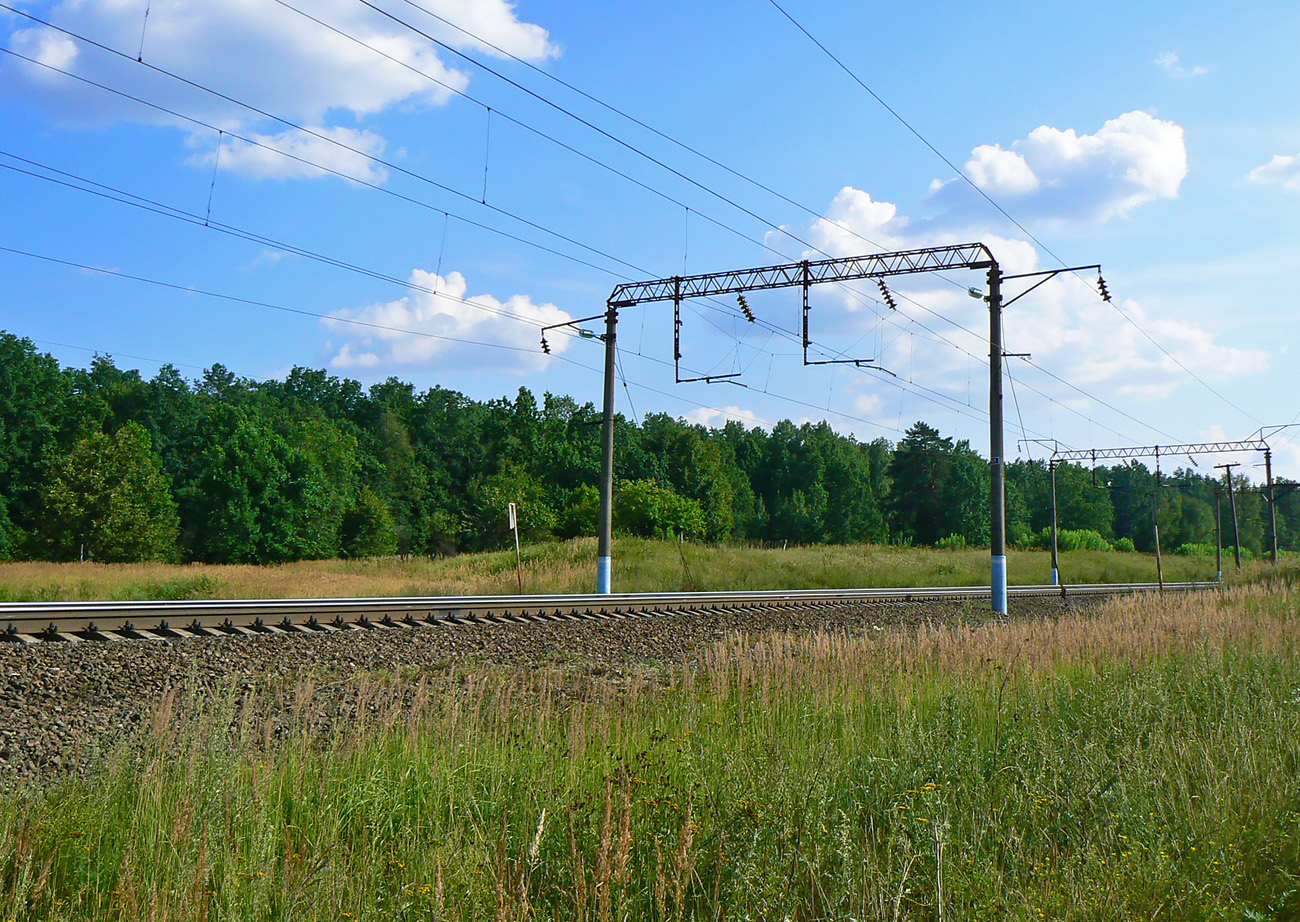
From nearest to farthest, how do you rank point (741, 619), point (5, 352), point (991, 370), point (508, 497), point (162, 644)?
point (162, 644), point (741, 619), point (991, 370), point (5, 352), point (508, 497)

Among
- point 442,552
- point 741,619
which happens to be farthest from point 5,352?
point 741,619

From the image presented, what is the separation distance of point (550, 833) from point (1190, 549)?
97295mm

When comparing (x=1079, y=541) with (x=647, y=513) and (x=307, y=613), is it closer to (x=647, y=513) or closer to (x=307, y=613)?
(x=647, y=513)

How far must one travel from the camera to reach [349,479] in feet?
253

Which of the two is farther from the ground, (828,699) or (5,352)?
(5,352)

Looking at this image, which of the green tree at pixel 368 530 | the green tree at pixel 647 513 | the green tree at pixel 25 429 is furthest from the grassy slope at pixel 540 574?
the green tree at pixel 368 530

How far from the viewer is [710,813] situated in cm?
452

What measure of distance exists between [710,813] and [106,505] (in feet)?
206

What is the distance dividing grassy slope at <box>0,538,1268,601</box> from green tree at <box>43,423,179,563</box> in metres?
20.0

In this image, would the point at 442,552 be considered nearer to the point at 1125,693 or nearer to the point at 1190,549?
the point at 1190,549

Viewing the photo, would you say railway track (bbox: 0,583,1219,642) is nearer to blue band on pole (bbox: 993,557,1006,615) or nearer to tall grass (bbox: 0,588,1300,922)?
blue band on pole (bbox: 993,557,1006,615)

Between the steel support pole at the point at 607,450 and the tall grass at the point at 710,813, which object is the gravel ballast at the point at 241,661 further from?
the steel support pole at the point at 607,450

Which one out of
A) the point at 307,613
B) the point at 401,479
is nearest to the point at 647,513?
the point at 401,479

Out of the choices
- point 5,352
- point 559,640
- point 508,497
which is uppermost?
point 5,352
